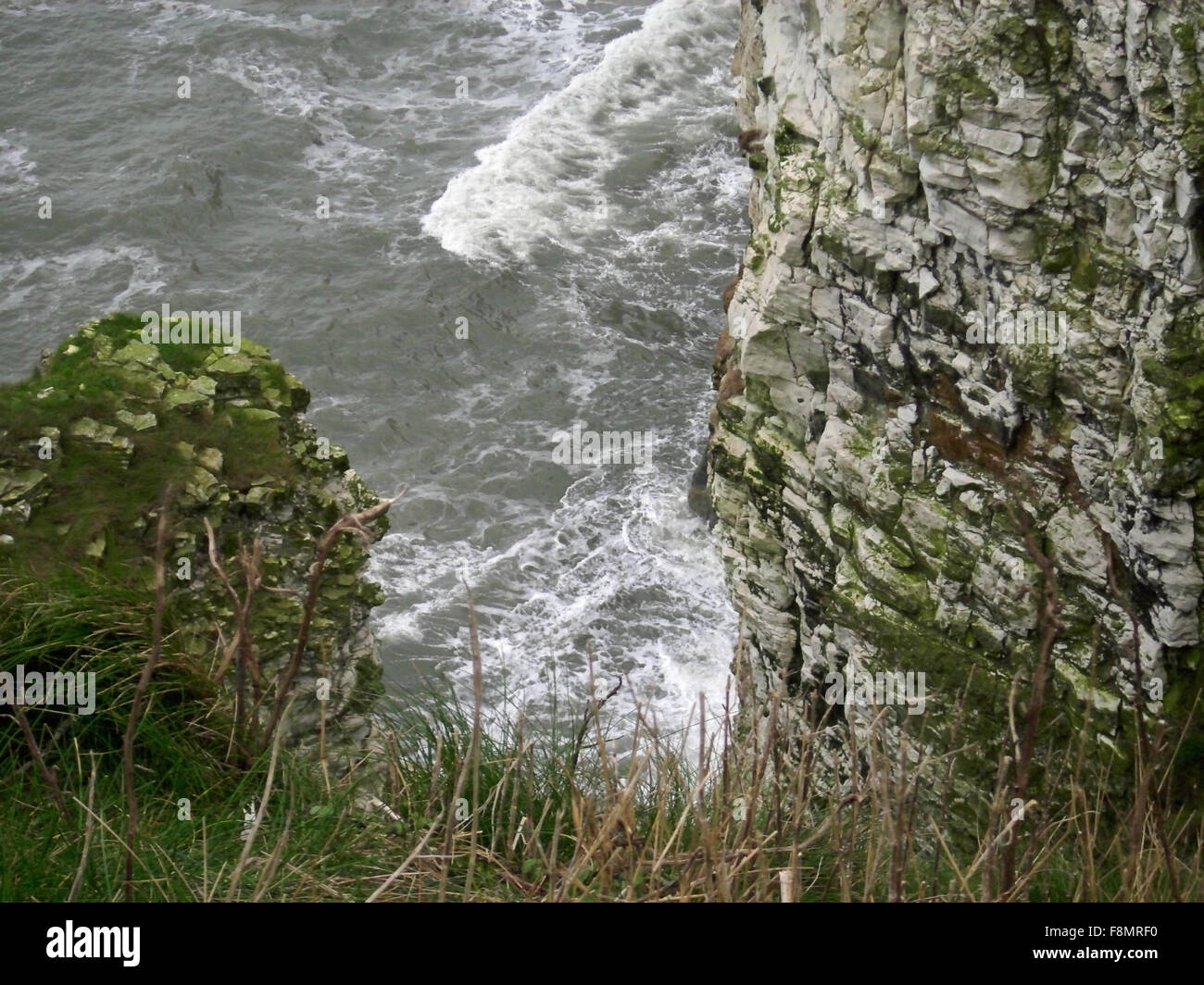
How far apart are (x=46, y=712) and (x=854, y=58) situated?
Answer: 9.16 m

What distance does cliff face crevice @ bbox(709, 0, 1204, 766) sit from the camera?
10.2 m

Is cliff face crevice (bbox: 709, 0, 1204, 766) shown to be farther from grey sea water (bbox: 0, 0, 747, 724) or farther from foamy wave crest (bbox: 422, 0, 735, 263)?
foamy wave crest (bbox: 422, 0, 735, 263)

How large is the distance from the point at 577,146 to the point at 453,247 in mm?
5375

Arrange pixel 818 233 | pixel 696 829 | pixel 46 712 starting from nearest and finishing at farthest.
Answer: pixel 696 829
pixel 46 712
pixel 818 233

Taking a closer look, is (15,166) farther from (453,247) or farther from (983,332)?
(983,332)

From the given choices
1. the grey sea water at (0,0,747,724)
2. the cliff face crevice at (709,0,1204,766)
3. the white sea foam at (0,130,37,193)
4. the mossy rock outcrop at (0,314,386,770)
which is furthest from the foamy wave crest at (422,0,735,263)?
the mossy rock outcrop at (0,314,386,770)

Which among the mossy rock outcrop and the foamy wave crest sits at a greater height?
the foamy wave crest

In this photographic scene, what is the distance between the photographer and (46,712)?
6.03 metres

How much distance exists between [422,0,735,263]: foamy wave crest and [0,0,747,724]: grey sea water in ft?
0.28

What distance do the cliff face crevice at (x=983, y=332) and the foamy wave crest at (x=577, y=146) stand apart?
1748cm

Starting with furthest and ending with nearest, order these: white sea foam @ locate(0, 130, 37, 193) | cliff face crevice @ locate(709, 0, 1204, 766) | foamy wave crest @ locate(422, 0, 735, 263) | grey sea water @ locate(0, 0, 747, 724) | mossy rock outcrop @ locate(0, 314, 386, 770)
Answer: white sea foam @ locate(0, 130, 37, 193) → foamy wave crest @ locate(422, 0, 735, 263) → grey sea water @ locate(0, 0, 747, 724) → mossy rock outcrop @ locate(0, 314, 386, 770) → cliff face crevice @ locate(709, 0, 1204, 766)

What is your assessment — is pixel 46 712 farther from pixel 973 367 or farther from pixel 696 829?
pixel 973 367

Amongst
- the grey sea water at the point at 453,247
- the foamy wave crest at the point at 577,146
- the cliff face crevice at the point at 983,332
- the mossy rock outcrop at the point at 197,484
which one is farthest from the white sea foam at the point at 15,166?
the cliff face crevice at the point at 983,332

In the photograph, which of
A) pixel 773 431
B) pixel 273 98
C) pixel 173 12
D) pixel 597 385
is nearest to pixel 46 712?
pixel 773 431
